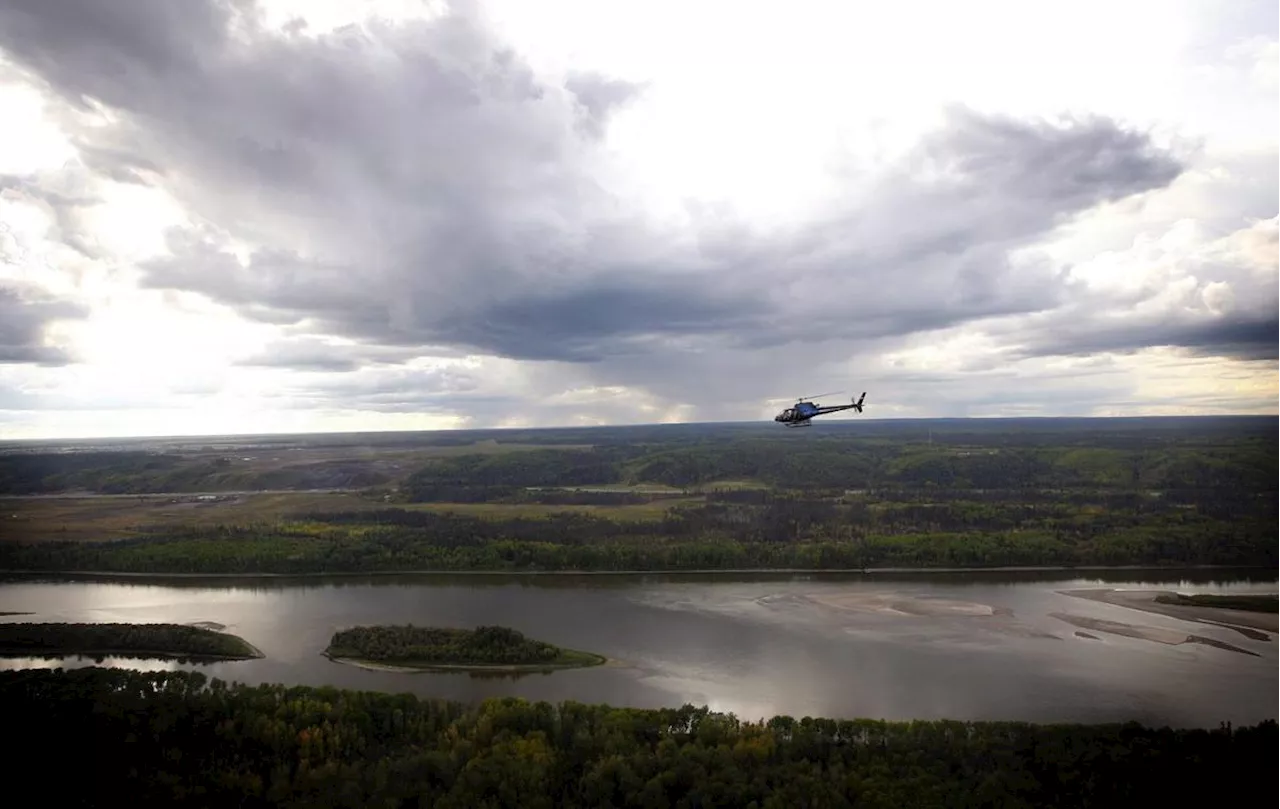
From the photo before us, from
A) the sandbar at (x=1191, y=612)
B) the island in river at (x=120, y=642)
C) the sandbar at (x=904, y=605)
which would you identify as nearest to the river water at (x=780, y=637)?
the sandbar at (x=904, y=605)

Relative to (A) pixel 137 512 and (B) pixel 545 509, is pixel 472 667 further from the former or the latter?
(A) pixel 137 512

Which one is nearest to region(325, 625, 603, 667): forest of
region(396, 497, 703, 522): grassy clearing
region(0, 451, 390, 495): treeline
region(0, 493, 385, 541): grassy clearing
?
region(0, 493, 385, 541): grassy clearing

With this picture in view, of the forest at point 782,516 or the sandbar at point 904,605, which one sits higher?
the forest at point 782,516

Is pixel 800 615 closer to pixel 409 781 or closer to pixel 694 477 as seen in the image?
pixel 409 781

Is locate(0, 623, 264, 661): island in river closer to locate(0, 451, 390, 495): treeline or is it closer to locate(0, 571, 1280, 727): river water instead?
locate(0, 571, 1280, 727): river water

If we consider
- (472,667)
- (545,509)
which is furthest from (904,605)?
(545,509)

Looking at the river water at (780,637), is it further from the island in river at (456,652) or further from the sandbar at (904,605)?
the island in river at (456,652)
